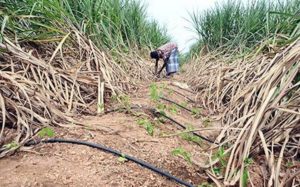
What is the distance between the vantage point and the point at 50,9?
2.62 m

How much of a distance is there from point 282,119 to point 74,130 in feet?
2.93

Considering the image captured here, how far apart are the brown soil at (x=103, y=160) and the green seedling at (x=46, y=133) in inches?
1.2

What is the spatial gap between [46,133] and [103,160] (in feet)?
1.08

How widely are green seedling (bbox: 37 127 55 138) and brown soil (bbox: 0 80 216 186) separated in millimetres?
30

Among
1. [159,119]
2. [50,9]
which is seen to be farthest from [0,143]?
[50,9]

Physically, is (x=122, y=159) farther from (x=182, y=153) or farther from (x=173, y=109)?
(x=173, y=109)

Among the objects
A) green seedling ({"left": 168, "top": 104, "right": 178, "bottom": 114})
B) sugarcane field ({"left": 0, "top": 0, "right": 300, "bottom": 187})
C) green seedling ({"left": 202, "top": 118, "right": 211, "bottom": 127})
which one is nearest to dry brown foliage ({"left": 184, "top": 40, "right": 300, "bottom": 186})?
sugarcane field ({"left": 0, "top": 0, "right": 300, "bottom": 187})

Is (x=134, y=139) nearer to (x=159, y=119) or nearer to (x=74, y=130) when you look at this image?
(x=74, y=130)

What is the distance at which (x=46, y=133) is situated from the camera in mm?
1611

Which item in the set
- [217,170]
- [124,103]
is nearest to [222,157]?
[217,170]

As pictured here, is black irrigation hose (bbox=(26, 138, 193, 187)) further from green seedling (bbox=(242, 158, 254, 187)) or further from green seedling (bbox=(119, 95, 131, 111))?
green seedling (bbox=(119, 95, 131, 111))

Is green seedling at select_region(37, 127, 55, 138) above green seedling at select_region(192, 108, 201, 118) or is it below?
above

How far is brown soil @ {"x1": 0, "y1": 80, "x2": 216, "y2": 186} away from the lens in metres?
1.27

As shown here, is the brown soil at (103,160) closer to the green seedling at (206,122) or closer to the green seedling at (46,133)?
the green seedling at (46,133)
